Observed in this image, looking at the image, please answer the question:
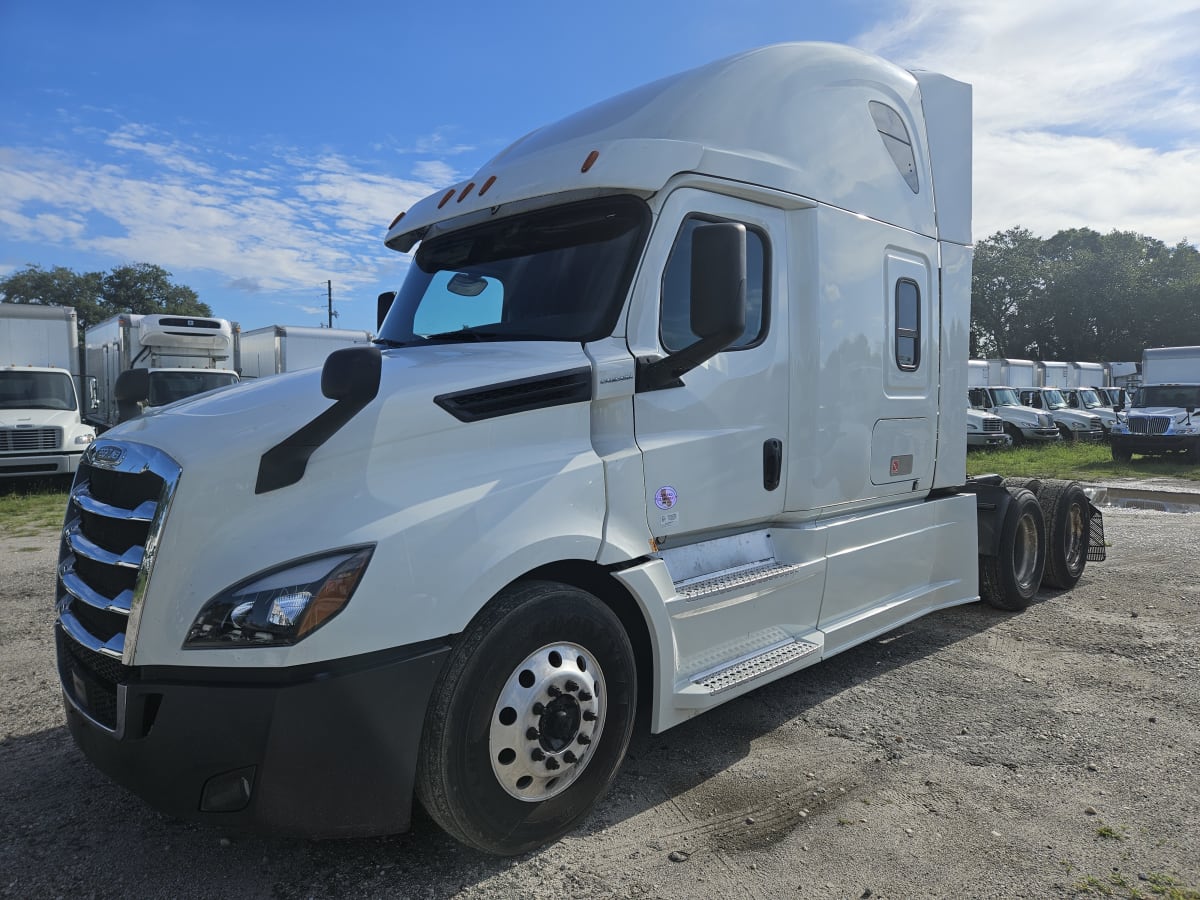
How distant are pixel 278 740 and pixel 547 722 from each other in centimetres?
98

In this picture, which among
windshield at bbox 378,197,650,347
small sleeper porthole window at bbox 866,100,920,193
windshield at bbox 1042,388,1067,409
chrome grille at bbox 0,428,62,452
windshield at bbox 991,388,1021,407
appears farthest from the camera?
windshield at bbox 1042,388,1067,409

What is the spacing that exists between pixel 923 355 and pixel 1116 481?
49.6ft

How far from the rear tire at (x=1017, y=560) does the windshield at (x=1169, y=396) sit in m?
19.6

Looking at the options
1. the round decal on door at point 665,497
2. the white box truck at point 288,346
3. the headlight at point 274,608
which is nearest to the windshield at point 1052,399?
the white box truck at point 288,346

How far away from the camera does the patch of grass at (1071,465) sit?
1848 centimetres

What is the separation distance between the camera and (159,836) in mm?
3289

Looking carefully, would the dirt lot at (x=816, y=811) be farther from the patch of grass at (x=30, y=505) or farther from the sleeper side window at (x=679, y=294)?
the patch of grass at (x=30, y=505)

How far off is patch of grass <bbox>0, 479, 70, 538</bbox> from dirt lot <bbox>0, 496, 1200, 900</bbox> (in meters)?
6.25

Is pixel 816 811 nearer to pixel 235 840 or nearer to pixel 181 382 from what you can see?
pixel 235 840

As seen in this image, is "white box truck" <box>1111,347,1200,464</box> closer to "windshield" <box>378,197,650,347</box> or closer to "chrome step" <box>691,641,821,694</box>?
"chrome step" <box>691,641,821,694</box>

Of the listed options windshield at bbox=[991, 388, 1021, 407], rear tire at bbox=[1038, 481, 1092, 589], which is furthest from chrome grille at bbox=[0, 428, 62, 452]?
windshield at bbox=[991, 388, 1021, 407]

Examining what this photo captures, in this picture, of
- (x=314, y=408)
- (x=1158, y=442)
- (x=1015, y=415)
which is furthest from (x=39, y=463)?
(x=1015, y=415)

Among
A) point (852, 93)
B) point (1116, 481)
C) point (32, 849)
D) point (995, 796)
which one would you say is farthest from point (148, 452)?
point (1116, 481)

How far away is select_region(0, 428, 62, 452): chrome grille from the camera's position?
13539 millimetres
